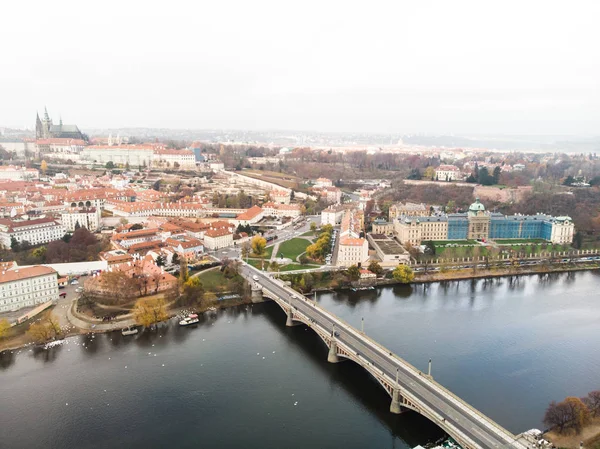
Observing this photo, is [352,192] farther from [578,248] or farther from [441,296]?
[441,296]

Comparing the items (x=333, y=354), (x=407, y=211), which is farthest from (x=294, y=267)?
(x=407, y=211)

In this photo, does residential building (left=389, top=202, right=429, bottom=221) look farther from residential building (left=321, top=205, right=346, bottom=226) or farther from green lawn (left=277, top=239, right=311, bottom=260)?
green lawn (left=277, top=239, right=311, bottom=260)

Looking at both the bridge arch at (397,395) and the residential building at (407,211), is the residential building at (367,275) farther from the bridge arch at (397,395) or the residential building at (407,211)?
the residential building at (407,211)

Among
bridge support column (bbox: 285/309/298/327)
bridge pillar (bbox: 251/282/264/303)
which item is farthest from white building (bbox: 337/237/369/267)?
bridge support column (bbox: 285/309/298/327)

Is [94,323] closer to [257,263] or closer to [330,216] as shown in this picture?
[257,263]

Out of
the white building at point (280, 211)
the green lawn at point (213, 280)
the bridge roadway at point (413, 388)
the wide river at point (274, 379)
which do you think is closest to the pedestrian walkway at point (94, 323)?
the wide river at point (274, 379)

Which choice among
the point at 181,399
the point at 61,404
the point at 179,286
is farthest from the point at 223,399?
the point at 179,286

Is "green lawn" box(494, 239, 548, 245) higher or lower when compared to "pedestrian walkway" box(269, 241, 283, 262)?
higher
